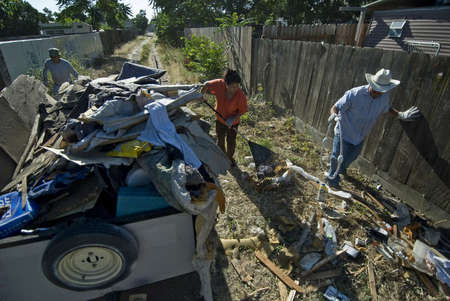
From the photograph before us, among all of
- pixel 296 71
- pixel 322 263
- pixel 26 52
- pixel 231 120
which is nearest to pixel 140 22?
pixel 26 52

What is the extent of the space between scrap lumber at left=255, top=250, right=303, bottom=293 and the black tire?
5.09 feet

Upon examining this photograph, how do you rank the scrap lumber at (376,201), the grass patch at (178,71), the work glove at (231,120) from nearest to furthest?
the scrap lumber at (376,201) < the work glove at (231,120) < the grass patch at (178,71)

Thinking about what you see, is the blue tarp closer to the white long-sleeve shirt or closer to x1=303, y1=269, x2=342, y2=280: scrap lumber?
x1=303, y1=269, x2=342, y2=280: scrap lumber

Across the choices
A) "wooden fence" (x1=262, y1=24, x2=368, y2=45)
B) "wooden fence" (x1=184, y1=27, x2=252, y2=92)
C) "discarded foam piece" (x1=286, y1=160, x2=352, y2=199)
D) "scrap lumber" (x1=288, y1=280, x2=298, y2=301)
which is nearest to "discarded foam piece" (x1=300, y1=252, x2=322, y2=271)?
"scrap lumber" (x1=288, y1=280, x2=298, y2=301)

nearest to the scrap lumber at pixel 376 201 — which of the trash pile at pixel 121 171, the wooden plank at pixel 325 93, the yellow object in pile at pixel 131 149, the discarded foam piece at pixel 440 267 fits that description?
the discarded foam piece at pixel 440 267

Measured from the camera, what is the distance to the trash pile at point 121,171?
169cm

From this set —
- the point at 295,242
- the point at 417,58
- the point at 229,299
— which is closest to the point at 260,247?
the point at 295,242

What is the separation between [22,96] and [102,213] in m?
3.78

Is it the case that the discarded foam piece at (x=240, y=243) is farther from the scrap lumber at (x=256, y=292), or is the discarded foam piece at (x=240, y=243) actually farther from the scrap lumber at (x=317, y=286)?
the scrap lumber at (x=317, y=286)

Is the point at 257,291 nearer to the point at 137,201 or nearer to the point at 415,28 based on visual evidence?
the point at 137,201

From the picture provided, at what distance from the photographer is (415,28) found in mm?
8688

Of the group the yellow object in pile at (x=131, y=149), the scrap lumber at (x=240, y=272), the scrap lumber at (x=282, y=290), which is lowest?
the scrap lumber at (x=282, y=290)

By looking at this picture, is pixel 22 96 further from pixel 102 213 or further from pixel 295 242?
pixel 295 242

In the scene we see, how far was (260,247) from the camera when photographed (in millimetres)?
2924
